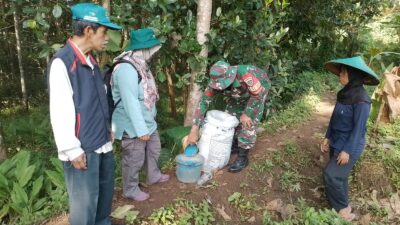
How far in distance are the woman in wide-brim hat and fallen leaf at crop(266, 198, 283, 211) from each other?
563mm

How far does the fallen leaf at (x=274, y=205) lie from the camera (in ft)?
13.2

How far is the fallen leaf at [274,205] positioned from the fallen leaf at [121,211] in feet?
5.18

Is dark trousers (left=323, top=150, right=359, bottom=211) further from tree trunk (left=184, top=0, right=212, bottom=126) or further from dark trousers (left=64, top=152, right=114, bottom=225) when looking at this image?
dark trousers (left=64, top=152, right=114, bottom=225)

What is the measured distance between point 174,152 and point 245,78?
1916 mm

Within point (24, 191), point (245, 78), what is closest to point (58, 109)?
point (24, 191)

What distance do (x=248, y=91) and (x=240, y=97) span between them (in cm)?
23

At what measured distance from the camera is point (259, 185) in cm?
436

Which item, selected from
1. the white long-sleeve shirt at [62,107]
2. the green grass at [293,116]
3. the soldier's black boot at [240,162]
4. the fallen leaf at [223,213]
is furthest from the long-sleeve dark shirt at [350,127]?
the white long-sleeve shirt at [62,107]

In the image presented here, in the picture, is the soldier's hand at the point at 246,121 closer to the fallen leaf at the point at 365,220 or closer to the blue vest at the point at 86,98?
the fallen leaf at the point at 365,220

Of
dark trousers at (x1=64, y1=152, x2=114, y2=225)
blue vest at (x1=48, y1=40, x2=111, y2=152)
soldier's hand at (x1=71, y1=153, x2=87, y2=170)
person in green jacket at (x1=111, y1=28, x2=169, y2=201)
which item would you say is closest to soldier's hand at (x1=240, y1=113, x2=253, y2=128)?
person in green jacket at (x1=111, y1=28, x2=169, y2=201)

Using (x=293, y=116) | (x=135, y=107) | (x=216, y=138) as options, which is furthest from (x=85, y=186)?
(x=293, y=116)

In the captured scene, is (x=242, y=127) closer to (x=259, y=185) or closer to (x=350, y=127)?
(x=259, y=185)

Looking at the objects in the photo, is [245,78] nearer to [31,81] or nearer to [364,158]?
[364,158]

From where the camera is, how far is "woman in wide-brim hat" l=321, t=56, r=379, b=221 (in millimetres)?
3539
